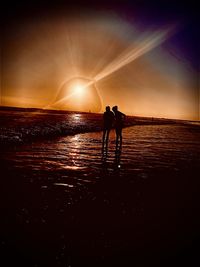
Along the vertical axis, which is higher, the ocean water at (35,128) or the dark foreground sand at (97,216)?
the ocean water at (35,128)

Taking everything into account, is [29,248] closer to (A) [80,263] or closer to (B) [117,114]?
(A) [80,263]

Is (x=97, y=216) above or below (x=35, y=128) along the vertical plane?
below

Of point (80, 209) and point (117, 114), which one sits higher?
point (117, 114)

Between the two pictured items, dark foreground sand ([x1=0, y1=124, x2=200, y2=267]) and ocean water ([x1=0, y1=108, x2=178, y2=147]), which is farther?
ocean water ([x1=0, y1=108, x2=178, y2=147])

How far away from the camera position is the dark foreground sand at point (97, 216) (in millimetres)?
4113

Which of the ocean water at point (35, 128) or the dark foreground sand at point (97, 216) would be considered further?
the ocean water at point (35, 128)

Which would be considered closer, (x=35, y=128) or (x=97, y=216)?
(x=97, y=216)

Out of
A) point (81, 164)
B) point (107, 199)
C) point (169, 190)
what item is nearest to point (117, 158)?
point (81, 164)

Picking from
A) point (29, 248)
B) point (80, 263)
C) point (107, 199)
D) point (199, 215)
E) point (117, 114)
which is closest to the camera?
point (80, 263)

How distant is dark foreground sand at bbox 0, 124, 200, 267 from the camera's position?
411 centimetres

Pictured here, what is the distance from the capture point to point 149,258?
162 inches

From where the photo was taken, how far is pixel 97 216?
216 inches

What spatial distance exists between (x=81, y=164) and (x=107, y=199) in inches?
179

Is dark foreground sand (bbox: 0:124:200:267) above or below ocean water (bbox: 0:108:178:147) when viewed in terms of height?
below
